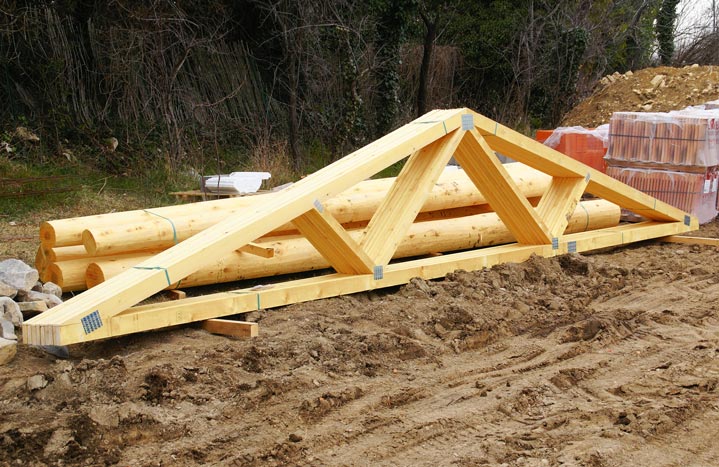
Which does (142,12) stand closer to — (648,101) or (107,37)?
(107,37)

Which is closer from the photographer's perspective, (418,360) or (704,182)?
(418,360)

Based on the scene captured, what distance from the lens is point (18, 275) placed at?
19.7ft

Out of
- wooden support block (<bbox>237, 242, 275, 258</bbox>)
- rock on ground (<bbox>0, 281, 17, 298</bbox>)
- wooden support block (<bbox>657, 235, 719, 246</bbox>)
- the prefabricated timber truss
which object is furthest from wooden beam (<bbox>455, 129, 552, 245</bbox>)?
rock on ground (<bbox>0, 281, 17, 298</bbox>)

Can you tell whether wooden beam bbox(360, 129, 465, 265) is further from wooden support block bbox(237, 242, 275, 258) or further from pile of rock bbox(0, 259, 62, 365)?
pile of rock bbox(0, 259, 62, 365)

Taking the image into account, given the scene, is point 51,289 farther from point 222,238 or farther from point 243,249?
point 222,238

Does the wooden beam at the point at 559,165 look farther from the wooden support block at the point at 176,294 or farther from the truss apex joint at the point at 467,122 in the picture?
the wooden support block at the point at 176,294

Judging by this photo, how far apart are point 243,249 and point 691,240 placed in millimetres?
5119

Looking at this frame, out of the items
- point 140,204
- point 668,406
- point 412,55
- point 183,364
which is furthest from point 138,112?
point 668,406

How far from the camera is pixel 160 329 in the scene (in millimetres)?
5707

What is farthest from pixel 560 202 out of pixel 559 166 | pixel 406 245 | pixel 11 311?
pixel 11 311

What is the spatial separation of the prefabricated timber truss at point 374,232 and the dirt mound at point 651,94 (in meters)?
7.93

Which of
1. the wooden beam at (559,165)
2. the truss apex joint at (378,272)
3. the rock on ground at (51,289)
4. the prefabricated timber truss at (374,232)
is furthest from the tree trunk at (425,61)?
the rock on ground at (51,289)

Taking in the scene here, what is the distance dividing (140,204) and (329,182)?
554cm

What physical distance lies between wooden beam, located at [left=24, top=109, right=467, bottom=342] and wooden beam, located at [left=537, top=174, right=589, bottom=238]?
168 cm
